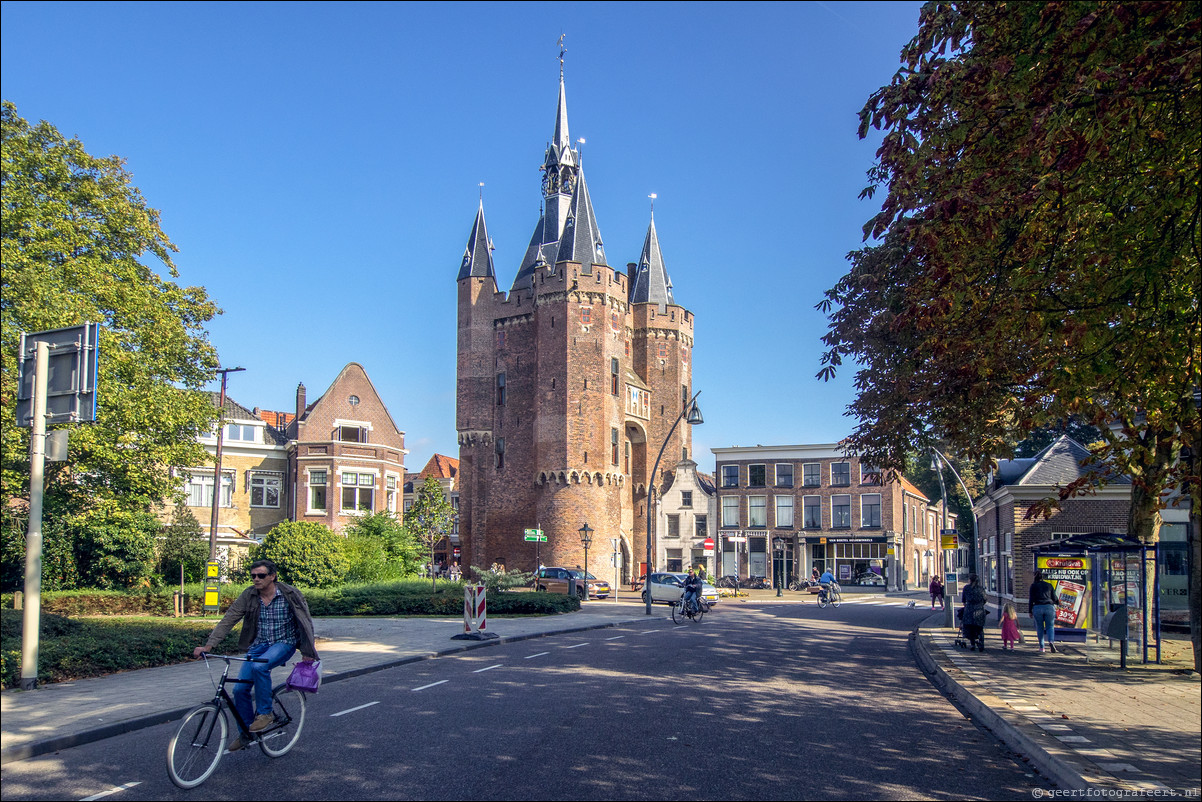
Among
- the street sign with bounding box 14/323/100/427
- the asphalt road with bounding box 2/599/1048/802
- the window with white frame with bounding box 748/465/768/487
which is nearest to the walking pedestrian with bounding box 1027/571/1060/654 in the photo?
the asphalt road with bounding box 2/599/1048/802

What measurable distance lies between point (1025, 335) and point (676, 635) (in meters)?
14.4

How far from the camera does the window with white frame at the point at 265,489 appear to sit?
165ft

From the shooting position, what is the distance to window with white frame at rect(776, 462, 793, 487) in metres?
61.8

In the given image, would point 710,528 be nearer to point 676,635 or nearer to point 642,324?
point 642,324

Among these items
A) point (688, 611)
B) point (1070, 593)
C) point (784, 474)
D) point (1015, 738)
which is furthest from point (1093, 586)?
point (784, 474)

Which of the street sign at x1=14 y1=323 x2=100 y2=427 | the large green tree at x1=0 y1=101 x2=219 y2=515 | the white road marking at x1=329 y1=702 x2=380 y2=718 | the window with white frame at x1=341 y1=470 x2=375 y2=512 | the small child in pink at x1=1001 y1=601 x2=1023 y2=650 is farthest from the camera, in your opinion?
the window with white frame at x1=341 y1=470 x2=375 y2=512

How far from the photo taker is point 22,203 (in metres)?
24.7

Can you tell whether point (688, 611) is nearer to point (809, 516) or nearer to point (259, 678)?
point (259, 678)

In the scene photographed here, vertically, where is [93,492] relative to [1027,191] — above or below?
below

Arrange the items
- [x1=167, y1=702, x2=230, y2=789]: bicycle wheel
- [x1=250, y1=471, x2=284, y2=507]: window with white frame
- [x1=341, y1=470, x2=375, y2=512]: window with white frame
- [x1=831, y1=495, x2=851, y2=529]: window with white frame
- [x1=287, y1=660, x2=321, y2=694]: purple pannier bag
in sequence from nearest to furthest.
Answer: [x1=167, y1=702, x2=230, y2=789]: bicycle wheel
[x1=287, y1=660, x2=321, y2=694]: purple pannier bag
[x1=341, y1=470, x2=375, y2=512]: window with white frame
[x1=250, y1=471, x2=284, y2=507]: window with white frame
[x1=831, y1=495, x2=851, y2=529]: window with white frame

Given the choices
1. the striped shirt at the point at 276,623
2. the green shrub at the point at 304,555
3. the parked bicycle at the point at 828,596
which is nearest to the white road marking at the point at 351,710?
the striped shirt at the point at 276,623

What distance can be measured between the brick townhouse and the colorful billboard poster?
1621 inches

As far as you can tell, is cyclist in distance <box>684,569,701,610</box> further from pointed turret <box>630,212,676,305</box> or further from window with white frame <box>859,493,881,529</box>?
pointed turret <box>630,212,676,305</box>

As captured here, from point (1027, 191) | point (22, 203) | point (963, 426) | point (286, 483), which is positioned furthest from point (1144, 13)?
point (286, 483)
